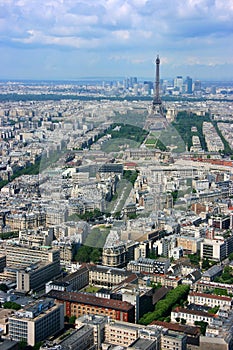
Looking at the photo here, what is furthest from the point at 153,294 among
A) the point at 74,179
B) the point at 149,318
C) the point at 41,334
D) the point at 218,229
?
the point at 74,179

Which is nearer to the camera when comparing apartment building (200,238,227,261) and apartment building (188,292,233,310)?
apartment building (188,292,233,310)

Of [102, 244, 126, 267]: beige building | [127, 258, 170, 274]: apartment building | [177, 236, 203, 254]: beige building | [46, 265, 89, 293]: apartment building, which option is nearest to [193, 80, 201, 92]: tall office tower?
[177, 236, 203, 254]: beige building

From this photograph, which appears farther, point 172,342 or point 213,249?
point 213,249

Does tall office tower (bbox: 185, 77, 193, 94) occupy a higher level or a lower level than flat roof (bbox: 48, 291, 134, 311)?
higher

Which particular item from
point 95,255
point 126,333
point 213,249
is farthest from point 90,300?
point 213,249

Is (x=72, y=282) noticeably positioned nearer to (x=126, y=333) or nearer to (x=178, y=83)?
(x=126, y=333)

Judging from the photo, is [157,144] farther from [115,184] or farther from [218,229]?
[218,229]

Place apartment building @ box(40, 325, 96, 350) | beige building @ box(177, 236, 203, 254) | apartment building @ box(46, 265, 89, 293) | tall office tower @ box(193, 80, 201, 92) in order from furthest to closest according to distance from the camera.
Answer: tall office tower @ box(193, 80, 201, 92) < beige building @ box(177, 236, 203, 254) < apartment building @ box(46, 265, 89, 293) < apartment building @ box(40, 325, 96, 350)

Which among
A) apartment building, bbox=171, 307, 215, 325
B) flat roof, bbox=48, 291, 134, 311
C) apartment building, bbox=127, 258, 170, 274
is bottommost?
apartment building, bbox=171, 307, 215, 325

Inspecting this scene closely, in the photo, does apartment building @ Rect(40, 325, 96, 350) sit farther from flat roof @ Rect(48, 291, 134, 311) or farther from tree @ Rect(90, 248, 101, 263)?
tree @ Rect(90, 248, 101, 263)

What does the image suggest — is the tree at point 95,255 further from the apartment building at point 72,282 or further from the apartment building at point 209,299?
the apartment building at point 209,299

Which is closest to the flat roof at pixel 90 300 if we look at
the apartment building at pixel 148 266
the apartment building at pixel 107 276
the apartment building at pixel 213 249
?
the apartment building at pixel 107 276
